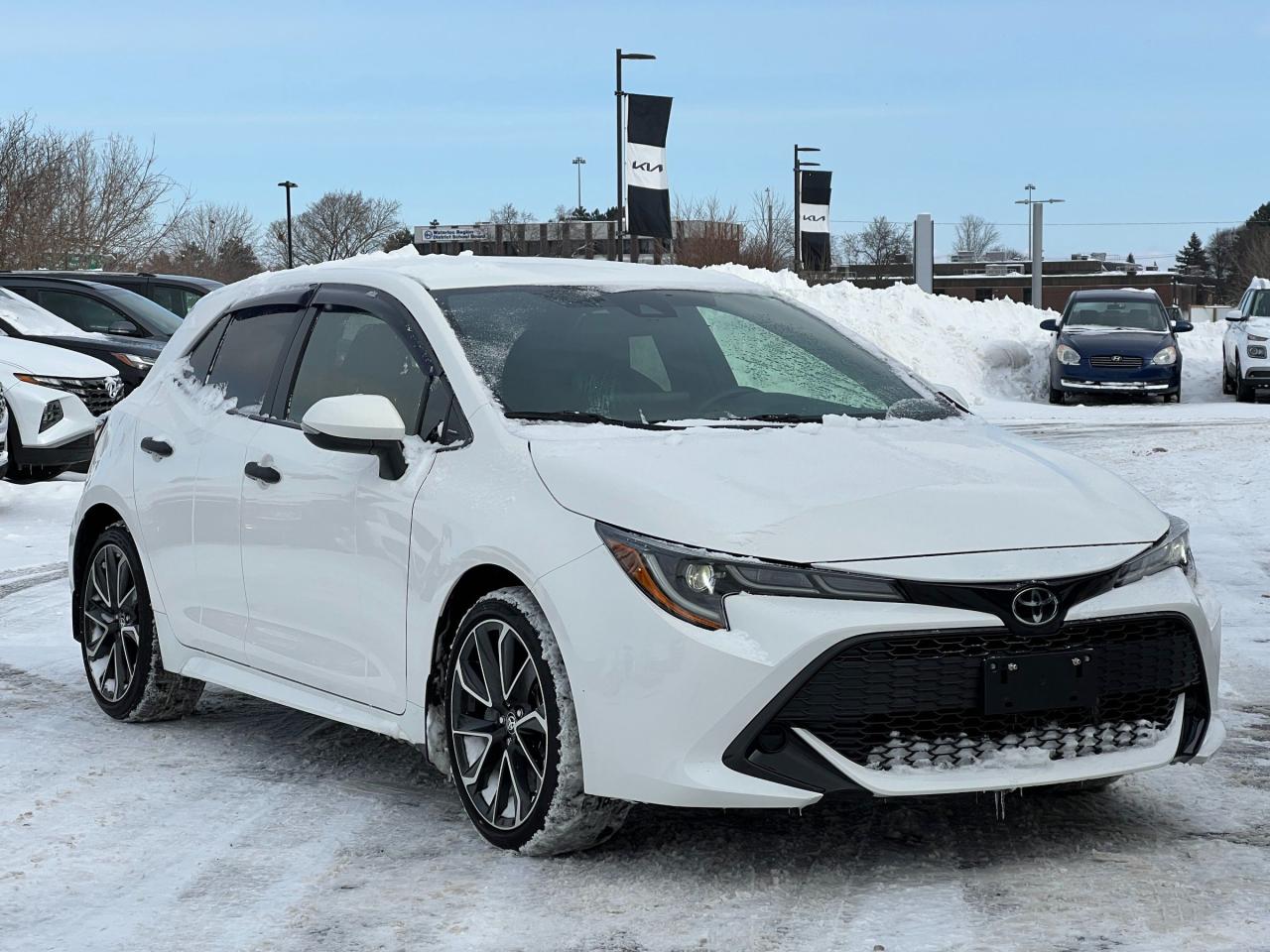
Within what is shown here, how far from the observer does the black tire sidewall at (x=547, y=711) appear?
14.2 feet

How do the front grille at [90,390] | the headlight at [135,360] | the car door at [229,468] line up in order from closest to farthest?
the car door at [229,468] < the front grille at [90,390] < the headlight at [135,360]

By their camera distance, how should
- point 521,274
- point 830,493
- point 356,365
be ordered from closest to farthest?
1. point 830,493
2. point 356,365
3. point 521,274

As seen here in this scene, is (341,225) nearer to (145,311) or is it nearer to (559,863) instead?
(145,311)

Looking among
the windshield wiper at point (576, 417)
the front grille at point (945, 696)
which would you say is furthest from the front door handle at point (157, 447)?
the front grille at point (945, 696)

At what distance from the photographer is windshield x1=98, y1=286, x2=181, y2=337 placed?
18.1 m

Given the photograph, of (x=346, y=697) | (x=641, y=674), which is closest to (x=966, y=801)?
(x=641, y=674)

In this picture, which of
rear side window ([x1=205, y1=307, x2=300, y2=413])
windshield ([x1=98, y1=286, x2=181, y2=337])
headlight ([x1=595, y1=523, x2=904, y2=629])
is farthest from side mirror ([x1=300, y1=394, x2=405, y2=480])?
windshield ([x1=98, y1=286, x2=181, y2=337])

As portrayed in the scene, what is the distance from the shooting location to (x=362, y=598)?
4.99m

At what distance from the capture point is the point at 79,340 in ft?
56.3

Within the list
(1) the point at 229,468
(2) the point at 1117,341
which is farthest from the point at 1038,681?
(2) the point at 1117,341

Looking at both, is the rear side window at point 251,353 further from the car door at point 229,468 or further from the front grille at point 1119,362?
the front grille at point 1119,362

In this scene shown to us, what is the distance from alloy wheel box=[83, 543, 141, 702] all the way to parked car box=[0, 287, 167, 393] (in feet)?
34.5

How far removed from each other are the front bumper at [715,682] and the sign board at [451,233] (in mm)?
105159

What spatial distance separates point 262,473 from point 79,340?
1250cm
